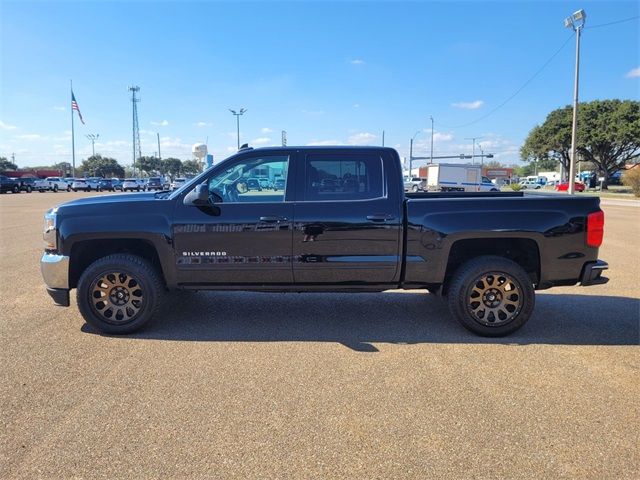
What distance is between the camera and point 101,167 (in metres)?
111

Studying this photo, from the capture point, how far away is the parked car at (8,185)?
47.2m

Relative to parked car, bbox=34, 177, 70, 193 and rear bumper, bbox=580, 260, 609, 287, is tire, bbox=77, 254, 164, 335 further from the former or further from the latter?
parked car, bbox=34, 177, 70, 193

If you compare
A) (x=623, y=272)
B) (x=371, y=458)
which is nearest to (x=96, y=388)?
(x=371, y=458)

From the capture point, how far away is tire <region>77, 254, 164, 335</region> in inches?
192

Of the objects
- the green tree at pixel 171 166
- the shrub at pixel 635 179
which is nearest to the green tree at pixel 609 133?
the shrub at pixel 635 179

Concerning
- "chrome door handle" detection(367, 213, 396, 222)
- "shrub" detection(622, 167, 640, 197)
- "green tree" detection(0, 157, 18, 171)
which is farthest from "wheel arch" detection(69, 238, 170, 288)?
"green tree" detection(0, 157, 18, 171)

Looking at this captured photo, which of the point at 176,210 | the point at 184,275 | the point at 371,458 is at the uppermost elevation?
the point at 176,210

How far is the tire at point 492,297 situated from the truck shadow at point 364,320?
0.55ft

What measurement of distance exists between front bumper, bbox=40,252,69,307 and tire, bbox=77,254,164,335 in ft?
0.58

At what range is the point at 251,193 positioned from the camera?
5059mm

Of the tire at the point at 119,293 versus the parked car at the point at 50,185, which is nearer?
the tire at the point at 119,293

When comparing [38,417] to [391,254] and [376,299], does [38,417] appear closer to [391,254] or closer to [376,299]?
[391,254]

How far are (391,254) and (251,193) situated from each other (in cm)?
162

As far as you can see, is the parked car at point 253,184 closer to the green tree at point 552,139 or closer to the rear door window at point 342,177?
the rear door window at point 342,177
